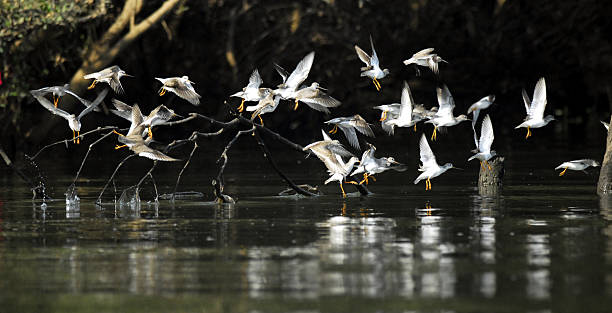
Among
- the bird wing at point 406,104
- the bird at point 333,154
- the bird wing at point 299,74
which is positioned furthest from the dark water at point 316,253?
the bird wing at point 299,74

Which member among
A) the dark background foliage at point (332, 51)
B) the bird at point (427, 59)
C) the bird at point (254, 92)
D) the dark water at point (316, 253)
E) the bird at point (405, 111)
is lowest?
the dark water at point (316, 253)

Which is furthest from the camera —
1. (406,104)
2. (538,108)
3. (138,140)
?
(538,108)

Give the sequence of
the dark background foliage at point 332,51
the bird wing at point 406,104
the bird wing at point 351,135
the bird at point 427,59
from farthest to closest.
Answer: the dark background foliage at point 332,51
the bird wing at point 351,135
the bird at point 427,59
the bird wing at point 406,104

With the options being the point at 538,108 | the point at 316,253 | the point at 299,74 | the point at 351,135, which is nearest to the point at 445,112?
the point at 538,108

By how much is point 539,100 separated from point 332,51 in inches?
1245

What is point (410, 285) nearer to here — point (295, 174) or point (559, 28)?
point (295, 174)

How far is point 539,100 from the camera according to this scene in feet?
61.1

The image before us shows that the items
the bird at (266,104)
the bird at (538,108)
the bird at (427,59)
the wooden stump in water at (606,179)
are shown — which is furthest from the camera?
the wooden stump in water at (606,179)

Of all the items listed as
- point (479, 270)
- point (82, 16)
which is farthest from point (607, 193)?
point (82, 16)

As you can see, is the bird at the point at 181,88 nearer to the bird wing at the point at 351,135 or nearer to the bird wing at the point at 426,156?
the bird wing at the point at 351,135

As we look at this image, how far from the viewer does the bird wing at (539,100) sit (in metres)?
18.6

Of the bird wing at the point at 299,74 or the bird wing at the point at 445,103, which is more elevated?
the bird wing at the point at 299,74

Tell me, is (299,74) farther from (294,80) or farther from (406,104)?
(406,104)

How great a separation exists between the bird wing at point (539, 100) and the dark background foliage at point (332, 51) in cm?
1875
